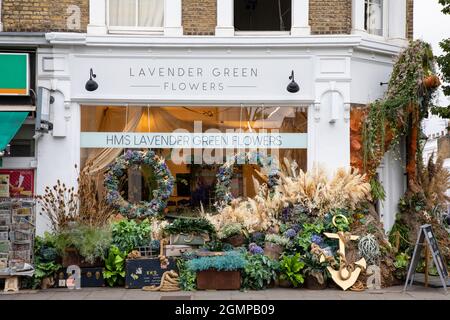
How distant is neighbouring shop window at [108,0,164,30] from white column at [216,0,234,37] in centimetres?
119

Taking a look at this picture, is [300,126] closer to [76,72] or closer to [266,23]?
[266,23]

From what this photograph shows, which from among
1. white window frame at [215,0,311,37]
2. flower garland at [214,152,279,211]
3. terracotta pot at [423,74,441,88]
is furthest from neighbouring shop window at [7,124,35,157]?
terracotta pot at [423,74,441,88]

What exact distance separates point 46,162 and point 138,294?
140 inches

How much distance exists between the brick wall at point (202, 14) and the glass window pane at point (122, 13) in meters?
1.11

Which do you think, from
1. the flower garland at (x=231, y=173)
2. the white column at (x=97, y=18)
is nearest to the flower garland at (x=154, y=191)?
the flower garland at (x=231, y=173)

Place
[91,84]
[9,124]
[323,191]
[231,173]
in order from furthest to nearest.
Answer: [231,173], [91,84], [9,124], [323,191]

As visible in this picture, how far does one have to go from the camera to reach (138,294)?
436 inches

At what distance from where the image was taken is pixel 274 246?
39.0 feet

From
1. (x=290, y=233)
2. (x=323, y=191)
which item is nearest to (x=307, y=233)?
(x=290, y=233)

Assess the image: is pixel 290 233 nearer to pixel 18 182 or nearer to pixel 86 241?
pixel 86 241

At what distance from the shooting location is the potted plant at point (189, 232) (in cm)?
1207

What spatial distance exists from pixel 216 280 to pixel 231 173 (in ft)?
8.79

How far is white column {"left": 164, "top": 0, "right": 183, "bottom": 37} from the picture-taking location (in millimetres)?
13445

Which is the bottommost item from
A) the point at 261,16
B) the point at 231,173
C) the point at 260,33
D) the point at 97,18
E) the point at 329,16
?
the point at 231,173
